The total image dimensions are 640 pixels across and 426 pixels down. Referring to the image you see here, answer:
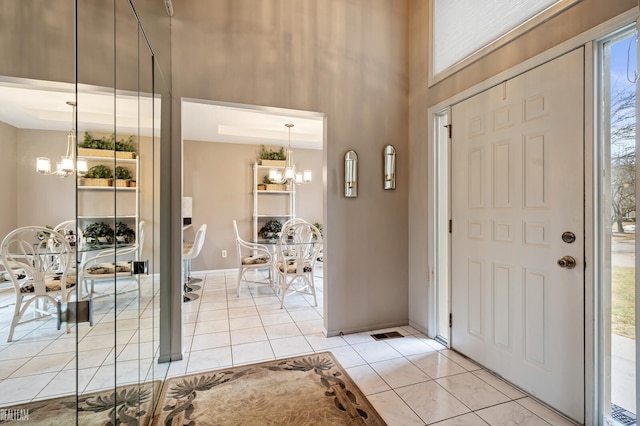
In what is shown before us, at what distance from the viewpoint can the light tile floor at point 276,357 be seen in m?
0.87

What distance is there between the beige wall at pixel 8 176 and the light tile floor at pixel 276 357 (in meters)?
0.24

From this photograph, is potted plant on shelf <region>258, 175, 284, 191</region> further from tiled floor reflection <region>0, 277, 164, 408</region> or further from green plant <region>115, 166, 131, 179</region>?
green plant <region>115, 166, 131, 179</region>

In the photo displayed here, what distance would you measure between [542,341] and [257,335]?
227cm

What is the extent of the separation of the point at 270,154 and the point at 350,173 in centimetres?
326

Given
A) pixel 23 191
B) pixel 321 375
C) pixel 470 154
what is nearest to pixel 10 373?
pixel 23 191

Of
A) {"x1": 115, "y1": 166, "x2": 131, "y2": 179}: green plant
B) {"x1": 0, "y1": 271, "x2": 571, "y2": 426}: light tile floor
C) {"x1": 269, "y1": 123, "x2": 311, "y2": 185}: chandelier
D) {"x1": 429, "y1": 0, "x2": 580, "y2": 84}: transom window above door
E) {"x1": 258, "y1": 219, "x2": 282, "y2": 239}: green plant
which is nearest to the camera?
{"x1": 0, "y1": 271, "x2": 571, "y2": 426}: light tile floor

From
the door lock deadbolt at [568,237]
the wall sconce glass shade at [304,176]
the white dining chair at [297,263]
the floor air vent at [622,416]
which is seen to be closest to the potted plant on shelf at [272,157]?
the wall sconce glass shade at [304,176]

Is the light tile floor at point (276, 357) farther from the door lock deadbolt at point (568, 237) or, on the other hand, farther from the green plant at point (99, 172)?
the door lock deadbolt at point (568, 237)

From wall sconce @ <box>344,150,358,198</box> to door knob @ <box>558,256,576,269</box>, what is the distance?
1.60 m

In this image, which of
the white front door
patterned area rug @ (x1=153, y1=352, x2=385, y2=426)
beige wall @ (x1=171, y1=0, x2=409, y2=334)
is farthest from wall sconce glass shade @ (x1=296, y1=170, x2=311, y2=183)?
patterned area rug @ (x1=153, y1=352, x2=385, y2=426)

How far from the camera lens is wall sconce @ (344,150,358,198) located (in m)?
2.75

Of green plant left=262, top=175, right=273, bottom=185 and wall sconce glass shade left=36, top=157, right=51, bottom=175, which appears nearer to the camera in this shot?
wall sconce glass shade left=36, top=157, right=51, bottom=175

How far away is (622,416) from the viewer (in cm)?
155

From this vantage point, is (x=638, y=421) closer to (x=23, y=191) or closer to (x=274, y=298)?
(x=23, y=191)
